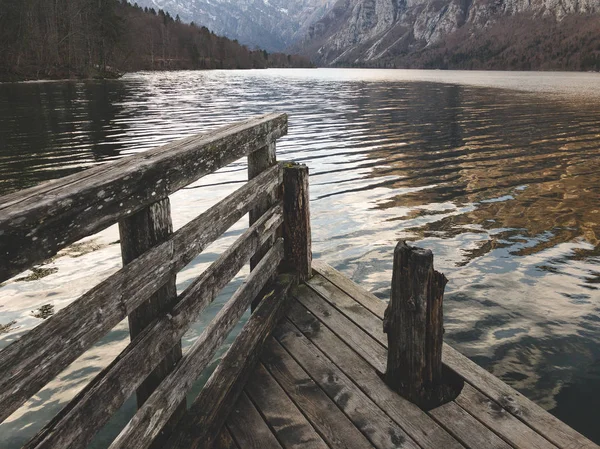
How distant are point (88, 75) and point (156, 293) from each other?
84576mm

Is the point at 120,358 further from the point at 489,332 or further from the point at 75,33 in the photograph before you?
the point at 75,33

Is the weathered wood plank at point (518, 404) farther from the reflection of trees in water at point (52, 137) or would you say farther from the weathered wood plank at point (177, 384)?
the reflection of trees in water at point (52, 137)

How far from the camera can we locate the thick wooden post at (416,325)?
3523 millimetres

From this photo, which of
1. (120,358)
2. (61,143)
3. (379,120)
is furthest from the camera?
(379,120)

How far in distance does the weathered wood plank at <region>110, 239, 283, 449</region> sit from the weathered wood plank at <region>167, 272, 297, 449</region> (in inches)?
8.5

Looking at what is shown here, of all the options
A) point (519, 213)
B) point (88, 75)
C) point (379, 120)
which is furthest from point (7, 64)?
point (519, 213)

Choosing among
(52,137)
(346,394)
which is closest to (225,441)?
(346,394)

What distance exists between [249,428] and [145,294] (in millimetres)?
1541

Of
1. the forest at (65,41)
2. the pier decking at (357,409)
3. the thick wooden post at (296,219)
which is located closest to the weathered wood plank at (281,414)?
the pier decking at (357,409)

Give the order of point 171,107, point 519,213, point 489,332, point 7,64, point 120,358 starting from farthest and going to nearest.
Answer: point 7,64
point 171,107
point 519,213
point 489,332
point 120,358

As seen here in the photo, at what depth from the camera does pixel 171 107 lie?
125 feet

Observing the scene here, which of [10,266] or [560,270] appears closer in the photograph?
[10,266]

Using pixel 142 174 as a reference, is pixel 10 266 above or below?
below

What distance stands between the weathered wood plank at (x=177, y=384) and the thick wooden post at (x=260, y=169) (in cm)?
47
